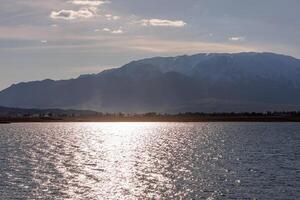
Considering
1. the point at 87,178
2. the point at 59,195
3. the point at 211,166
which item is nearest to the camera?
the point at 59,195

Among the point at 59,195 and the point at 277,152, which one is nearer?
the point at 59,195

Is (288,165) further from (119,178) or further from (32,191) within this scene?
(32,191)

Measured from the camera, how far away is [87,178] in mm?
89125

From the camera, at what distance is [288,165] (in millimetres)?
106500

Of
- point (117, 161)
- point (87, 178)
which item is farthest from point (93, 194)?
point (117, 161)

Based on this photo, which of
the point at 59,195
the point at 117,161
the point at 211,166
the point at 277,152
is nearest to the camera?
the point at 59,195

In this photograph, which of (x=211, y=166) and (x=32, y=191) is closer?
(x=32, y=191)

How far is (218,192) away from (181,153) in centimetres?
6496

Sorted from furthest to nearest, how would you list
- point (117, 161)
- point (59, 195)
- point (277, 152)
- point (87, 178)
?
point (277, 152) → point (117, 161) → point (87, 178) → point (59, 195)

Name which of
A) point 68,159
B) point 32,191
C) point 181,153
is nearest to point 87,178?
point 32,191

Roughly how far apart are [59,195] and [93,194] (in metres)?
4.58

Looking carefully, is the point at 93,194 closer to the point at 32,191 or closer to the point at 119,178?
the point at 32,191

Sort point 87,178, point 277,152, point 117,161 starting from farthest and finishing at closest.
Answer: point 277,152 → point 117,161 → point 87,178

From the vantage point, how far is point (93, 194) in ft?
242
